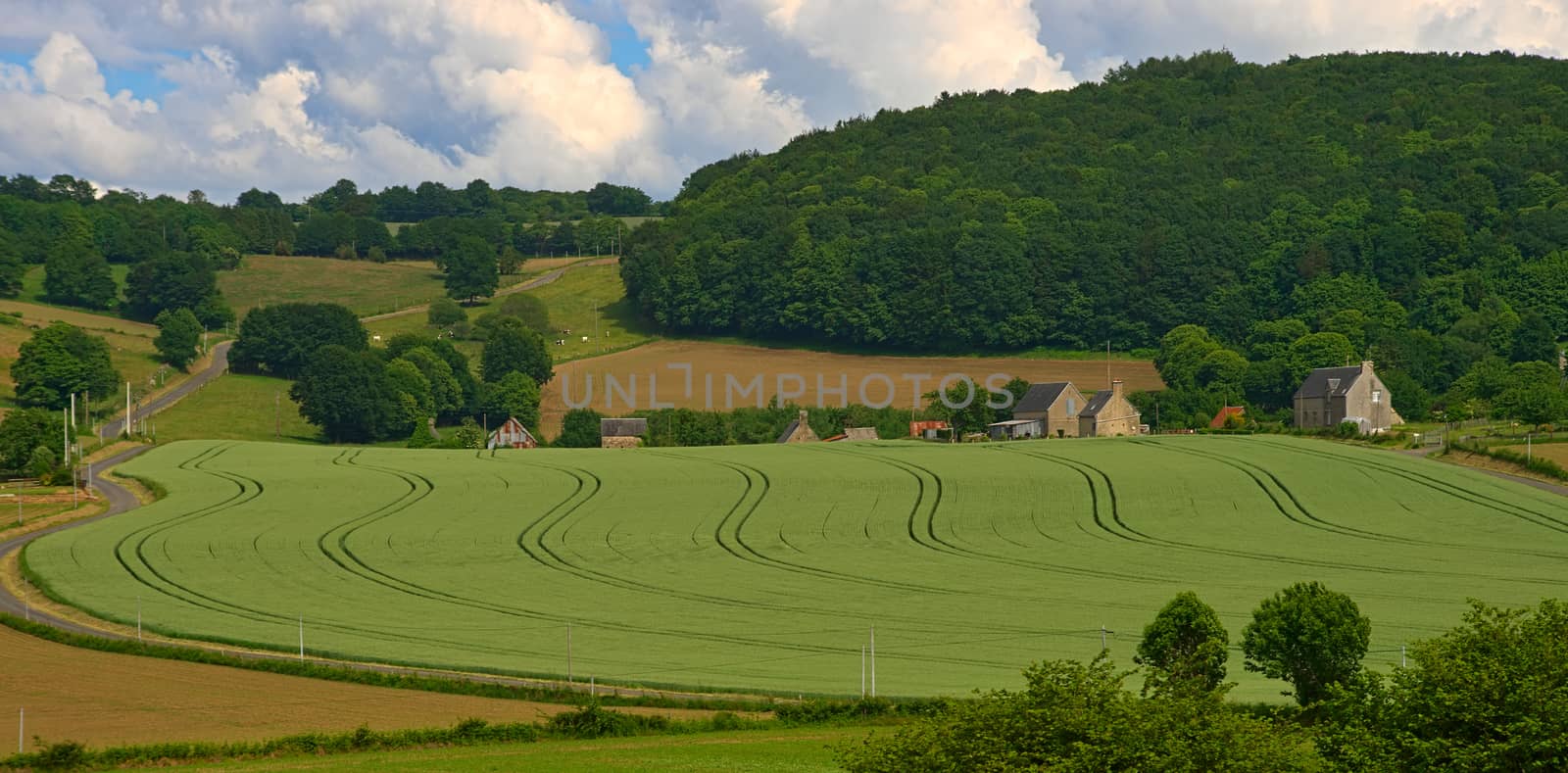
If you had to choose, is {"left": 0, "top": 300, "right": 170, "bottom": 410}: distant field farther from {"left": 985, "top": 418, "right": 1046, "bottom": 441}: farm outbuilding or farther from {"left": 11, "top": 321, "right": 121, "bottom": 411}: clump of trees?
{"left": 985, "top": 418, "right": 1046, "bottom": 441}: farm outbuilding

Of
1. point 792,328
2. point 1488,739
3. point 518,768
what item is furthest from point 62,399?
point 1488,739

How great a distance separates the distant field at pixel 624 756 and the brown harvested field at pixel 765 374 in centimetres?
10726

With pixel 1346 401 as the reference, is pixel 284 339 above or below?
above

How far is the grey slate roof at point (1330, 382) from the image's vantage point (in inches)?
4616

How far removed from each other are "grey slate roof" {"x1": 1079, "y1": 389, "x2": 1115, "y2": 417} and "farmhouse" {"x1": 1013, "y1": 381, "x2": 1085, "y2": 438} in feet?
1.80

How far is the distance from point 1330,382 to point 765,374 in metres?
60.5

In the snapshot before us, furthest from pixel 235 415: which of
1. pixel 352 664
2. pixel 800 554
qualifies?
pixel 352 664

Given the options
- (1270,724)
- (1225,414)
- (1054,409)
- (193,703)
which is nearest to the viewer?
(1270,724)

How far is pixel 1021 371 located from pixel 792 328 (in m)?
34.1

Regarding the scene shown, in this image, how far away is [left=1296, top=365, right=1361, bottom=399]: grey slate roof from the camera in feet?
385

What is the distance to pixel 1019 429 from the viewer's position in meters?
117

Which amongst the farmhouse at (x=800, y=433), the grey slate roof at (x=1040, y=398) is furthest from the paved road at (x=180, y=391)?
the grey slate roof at (x=1040, y=398)

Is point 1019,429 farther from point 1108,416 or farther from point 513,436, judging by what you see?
point 513,436

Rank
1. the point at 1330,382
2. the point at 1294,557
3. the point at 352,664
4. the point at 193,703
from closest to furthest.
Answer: the point at 193,703, the point at 352,664, the point at 1294,557, the point at 1330,382
